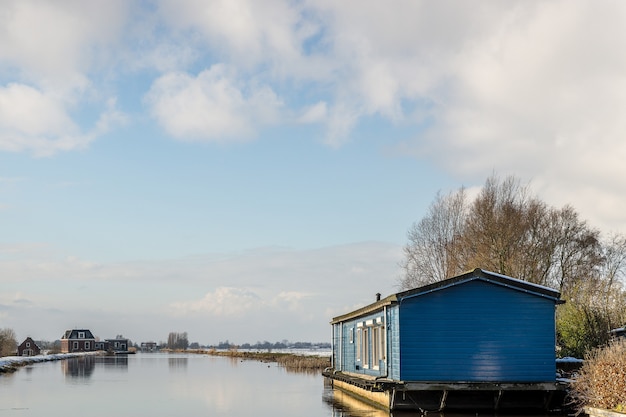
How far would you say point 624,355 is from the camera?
19.1 meters

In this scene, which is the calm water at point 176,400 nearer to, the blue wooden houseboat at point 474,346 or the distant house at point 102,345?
the blue wooden houseboat at point 474,346

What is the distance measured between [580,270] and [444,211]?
32.2 feet

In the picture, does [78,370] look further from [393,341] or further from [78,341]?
[78,341]

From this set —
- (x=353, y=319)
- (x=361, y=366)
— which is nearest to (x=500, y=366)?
(x=361, y=366)

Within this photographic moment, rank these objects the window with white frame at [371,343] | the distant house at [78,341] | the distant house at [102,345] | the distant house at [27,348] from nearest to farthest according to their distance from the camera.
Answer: the window with white frame at [371,343]
the distant house at [27,348]
the distant house at [78,341]
the distant house at [102,345]

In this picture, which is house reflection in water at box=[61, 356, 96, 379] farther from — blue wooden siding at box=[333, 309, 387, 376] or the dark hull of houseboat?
the dark hull of houseboat

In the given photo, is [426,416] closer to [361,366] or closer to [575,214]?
[361,366]

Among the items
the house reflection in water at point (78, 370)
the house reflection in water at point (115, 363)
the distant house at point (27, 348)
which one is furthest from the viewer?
the distant house at point (27, 348)

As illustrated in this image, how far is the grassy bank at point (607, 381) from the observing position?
18984mm

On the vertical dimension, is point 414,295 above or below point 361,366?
above

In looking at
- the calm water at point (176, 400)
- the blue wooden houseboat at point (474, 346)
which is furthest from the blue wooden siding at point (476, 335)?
the calm water at point (176, 400)

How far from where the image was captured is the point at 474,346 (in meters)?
23.4

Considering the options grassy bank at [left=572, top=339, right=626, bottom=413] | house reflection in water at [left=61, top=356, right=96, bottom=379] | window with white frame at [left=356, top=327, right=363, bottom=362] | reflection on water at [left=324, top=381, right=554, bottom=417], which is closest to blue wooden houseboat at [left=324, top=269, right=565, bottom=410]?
reflection on water at [left=324, top=381, right=554, bottom=417]

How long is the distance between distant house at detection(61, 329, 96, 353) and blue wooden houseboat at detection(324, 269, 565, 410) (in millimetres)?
128331
